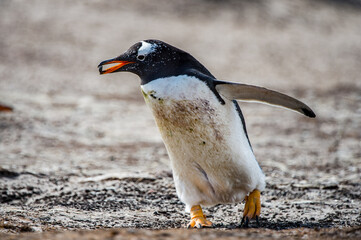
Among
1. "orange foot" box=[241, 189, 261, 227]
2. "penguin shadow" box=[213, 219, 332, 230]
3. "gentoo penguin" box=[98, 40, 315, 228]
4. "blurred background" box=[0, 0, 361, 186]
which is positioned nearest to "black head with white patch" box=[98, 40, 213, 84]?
"gentoo penguin" box=[98, 40, 315, 228]

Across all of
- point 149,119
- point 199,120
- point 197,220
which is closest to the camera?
point 199,120

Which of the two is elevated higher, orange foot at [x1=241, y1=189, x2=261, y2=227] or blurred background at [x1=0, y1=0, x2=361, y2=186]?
blurred background at [x1=0, y1=0, x2=361, y2=186]

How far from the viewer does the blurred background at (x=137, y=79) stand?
570 centimetres

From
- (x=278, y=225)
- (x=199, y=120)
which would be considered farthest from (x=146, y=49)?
(x=278, y=225)

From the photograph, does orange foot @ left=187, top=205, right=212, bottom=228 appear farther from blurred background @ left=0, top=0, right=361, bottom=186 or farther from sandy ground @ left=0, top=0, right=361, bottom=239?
blurred background @ left=0, top=0, right=361, bottom=186

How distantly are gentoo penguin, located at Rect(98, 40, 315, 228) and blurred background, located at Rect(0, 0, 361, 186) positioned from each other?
1.46m

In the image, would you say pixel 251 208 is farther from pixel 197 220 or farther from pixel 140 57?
pixel 140 57

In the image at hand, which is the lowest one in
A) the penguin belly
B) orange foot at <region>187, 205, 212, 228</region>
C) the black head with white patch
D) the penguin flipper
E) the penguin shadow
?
the penguin shadow

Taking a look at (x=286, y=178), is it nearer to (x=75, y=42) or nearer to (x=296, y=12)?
(x=75, y=42)

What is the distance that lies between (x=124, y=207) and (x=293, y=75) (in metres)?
7.95

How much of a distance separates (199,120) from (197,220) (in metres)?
0.62

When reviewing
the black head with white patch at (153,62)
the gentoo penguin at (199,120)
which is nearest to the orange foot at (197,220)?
the gentoo penguin at (199,120)

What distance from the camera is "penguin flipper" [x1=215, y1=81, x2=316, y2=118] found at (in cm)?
302

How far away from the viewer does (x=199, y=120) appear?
305 centimetres
